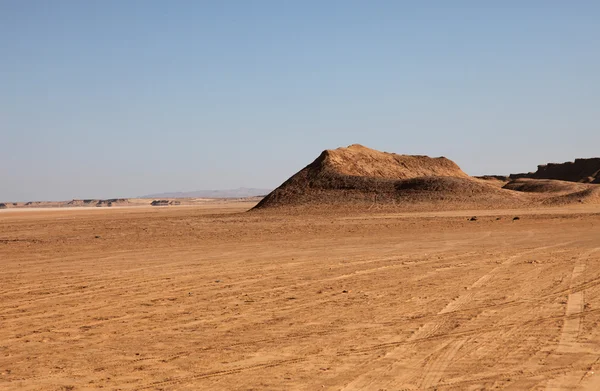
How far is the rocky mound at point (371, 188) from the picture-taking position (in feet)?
179

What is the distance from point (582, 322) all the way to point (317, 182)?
2085 inches

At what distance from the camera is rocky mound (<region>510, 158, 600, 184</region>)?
102 meters

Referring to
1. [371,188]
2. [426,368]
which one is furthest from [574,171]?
[426,368]

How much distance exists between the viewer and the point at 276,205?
57906mm

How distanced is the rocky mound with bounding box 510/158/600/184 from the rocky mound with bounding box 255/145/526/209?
1645 inches

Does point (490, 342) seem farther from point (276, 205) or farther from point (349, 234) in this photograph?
point (276, 205)

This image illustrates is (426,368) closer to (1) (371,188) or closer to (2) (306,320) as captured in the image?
(2) (306,320)

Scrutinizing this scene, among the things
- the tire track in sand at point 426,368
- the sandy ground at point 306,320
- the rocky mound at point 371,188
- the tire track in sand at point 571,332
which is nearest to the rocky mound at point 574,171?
the rocky mound at point 371,188

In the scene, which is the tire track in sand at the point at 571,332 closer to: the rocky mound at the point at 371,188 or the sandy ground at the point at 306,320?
the sandy ground at the point at 306,320

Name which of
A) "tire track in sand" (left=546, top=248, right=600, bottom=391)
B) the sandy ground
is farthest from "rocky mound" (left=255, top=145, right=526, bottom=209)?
"tire track in sand" (left=546, top=248, right=600, bottom=391)

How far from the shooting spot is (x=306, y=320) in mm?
10180

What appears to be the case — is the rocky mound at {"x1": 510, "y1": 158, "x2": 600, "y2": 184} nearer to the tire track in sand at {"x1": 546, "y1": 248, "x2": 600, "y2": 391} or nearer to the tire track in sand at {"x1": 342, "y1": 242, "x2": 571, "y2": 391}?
the tire track in sand at {"x1": 546, "y1": 248, "x2": 600, "y2": 391}

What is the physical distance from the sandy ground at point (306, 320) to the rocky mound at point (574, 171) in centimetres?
8709

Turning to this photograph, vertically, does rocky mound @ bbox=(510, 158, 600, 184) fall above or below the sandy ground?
above
